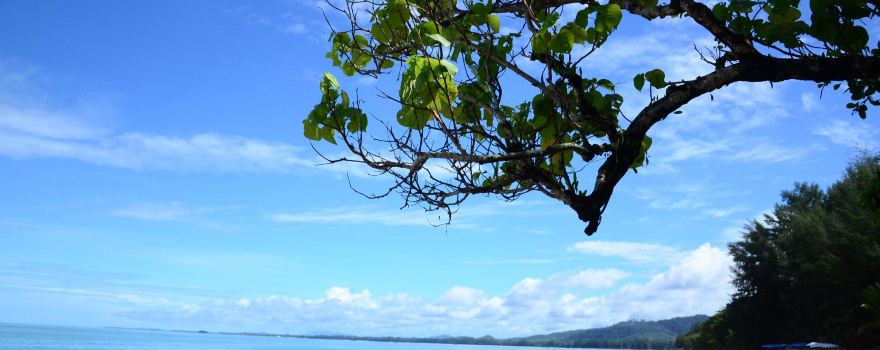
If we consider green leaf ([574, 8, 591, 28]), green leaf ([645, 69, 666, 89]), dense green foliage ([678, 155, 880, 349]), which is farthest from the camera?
dense green foliage ([678, 155, 880, 349])

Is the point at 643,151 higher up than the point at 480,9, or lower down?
lower down

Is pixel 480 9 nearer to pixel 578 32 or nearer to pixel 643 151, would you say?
pixel 578 32

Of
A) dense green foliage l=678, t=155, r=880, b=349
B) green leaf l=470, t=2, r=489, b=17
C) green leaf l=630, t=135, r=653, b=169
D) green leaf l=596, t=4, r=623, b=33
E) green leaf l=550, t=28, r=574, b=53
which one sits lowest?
green leaf l=630, t=135, r=653, b=169

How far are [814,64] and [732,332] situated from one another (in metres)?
50.1

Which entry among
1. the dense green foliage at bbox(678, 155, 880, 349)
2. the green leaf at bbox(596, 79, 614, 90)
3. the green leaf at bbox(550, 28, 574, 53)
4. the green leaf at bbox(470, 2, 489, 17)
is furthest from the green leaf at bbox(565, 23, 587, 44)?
the dense green foliage at bbox(678, 155, 880, 349)

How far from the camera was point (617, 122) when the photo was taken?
3.30 metres

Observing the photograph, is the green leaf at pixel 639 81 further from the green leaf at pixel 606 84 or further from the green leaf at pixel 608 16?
the green leaf at pixel 608 16

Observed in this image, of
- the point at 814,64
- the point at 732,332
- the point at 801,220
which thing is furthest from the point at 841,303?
the point at 814,64

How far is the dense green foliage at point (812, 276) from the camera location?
3569 centimetres

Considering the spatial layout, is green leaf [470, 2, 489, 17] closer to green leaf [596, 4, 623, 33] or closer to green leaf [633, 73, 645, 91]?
green leaf [596, 4, 623, 33]

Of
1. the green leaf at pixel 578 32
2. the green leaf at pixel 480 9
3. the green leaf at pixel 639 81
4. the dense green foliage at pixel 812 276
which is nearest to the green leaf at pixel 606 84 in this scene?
the green leaf at pixel 639 81

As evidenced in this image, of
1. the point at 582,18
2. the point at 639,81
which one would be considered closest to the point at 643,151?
the point at 639,81

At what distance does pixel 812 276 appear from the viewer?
40.0 metres

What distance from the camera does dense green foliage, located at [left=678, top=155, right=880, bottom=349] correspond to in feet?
117
